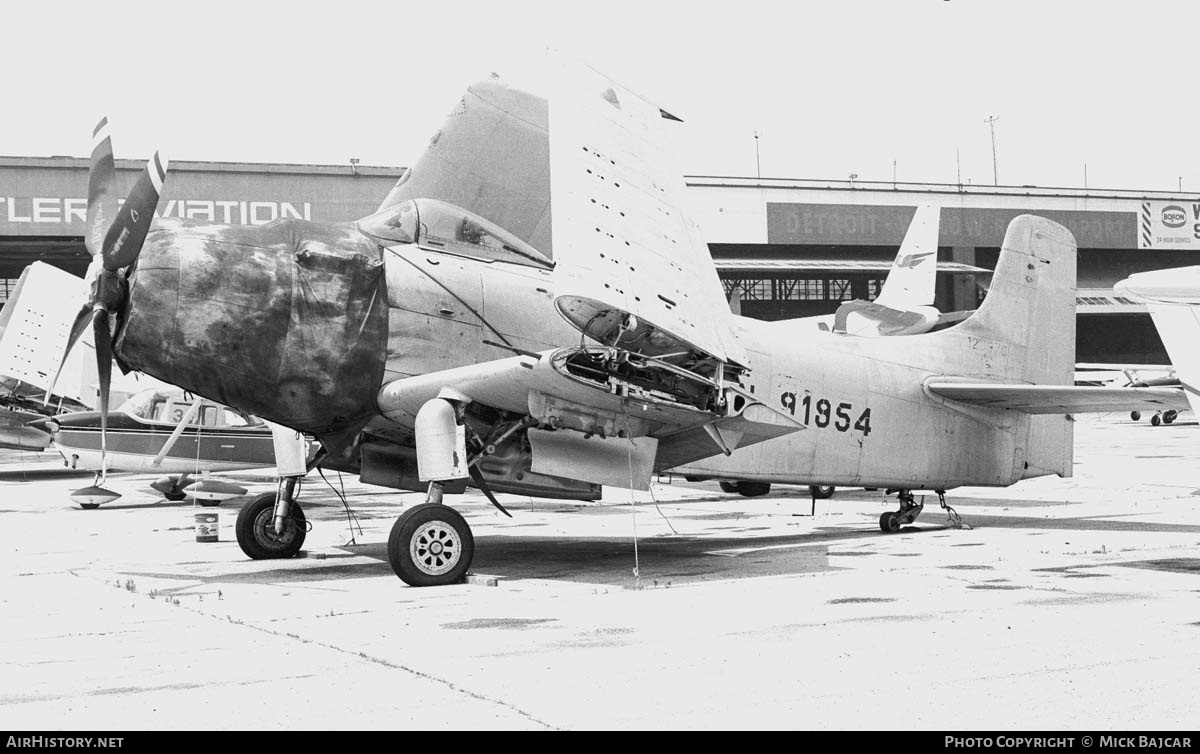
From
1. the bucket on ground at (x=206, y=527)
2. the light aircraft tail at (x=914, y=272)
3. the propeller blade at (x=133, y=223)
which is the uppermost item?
the light aircraft tail at (x=914, y=272)

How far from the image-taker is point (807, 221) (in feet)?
177

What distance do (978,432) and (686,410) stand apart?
16.3 feet

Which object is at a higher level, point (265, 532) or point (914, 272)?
point (914, 272)

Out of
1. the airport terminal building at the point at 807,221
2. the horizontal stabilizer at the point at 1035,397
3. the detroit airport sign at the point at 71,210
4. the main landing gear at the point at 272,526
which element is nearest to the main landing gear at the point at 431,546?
the main landing gear at the point at 272,526

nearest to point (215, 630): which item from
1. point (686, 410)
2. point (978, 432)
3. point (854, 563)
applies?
point (686, 410)

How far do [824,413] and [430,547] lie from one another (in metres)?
4.57

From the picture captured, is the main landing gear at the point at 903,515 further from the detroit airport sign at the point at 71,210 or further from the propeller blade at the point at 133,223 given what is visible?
the detroit airport sign at the point at 71,210

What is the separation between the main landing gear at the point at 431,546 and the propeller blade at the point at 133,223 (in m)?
2.76

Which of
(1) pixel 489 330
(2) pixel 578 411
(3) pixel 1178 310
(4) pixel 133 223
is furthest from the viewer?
(1) pixel 489 330

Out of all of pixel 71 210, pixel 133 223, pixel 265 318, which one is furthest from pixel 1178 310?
pixel 71 210

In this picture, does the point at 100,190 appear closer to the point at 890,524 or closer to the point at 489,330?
the point at 489,330

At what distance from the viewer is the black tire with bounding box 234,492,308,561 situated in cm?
1152

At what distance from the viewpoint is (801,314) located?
62.7 metres

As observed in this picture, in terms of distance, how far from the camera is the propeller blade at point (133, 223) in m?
9.03
